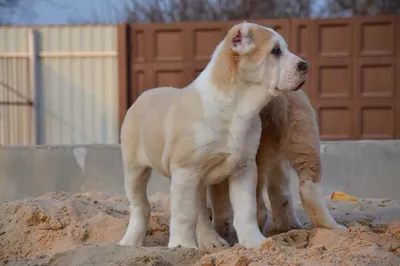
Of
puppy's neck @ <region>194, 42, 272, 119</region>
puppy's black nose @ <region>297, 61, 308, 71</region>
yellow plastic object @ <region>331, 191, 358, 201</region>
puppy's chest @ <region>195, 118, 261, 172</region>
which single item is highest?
puppy's black nose @ <region>297, 61, 308, 71</region>

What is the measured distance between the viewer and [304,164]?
4.63 m

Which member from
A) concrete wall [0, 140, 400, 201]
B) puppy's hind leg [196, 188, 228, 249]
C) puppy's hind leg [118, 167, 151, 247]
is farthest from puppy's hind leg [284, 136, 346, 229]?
concrete wall [0, 140, 400, 201]

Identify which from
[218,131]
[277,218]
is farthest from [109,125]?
[218,131]

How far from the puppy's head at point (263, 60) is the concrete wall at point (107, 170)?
4.20m

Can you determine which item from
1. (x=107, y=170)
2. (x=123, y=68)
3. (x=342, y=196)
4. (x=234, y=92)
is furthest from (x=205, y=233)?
(x=123, y=68)

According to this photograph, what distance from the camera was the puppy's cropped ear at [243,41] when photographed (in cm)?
399

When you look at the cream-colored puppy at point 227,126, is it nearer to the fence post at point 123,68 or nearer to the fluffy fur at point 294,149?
the fluffy fur at point 294,149

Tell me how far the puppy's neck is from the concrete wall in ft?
13.6

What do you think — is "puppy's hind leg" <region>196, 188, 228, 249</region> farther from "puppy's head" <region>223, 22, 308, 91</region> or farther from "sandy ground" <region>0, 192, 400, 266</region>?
"puppy's head" <region>223, 22, 308, 91</region>

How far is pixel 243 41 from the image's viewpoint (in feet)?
13.1

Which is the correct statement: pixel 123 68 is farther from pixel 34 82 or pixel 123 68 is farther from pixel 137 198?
pixel 137 198

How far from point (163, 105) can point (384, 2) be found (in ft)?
40.4

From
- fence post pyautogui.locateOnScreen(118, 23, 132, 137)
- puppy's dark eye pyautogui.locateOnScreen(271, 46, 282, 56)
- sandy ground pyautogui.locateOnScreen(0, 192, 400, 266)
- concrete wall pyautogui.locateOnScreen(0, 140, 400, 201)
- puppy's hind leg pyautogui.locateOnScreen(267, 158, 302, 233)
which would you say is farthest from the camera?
fence post pyautogui.locateOnScreen(118, 23, 132, 137)

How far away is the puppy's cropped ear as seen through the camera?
3.99 metres
